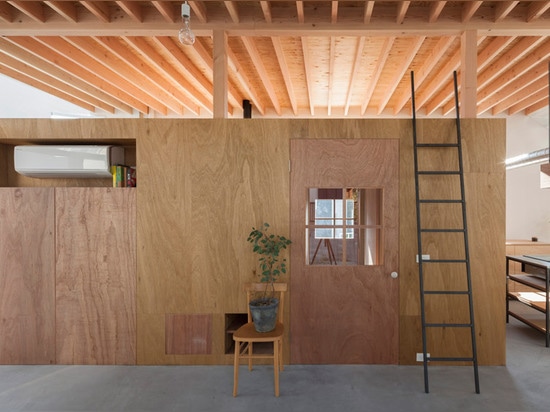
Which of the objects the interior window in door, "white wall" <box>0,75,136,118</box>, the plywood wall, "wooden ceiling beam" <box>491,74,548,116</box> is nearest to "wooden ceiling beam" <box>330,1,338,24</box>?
the plywood wall

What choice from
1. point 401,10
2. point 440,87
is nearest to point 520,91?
point 440,87

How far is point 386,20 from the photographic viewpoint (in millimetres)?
3301

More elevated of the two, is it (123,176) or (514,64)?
(514,64)

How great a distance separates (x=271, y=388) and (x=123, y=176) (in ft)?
8.08

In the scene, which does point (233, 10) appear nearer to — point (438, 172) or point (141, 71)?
point (141, 71)

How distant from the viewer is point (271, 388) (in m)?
2.85

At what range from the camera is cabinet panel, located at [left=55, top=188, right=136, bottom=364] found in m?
3.23

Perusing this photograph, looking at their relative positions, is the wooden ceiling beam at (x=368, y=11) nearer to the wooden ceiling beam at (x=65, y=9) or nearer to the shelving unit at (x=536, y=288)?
the wooden ceiling beam at (x=65, y=9)

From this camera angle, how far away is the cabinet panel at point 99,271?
127 inches

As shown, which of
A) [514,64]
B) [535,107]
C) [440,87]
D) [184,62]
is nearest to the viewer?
[184,62]

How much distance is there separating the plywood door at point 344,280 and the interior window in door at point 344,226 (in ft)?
0.19

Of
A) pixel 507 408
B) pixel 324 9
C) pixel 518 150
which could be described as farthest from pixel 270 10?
pixel 518 150

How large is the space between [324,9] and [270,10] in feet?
1.80

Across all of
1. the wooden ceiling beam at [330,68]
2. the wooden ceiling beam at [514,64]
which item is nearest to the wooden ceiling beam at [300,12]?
the wooden ceiling beam at [330,68]
